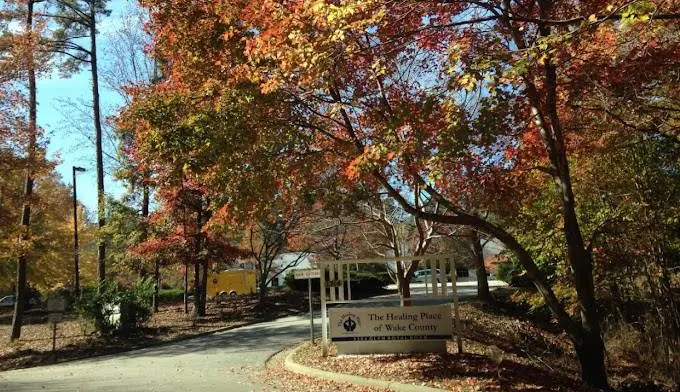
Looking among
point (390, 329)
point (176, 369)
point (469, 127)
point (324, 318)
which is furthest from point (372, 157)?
point (176, 369)

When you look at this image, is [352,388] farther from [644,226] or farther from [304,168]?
[644,226]

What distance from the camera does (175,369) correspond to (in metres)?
12.5

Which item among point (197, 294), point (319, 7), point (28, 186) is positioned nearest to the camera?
point (319, 7)

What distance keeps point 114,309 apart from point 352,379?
1247 cm

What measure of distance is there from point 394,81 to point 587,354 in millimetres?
6693

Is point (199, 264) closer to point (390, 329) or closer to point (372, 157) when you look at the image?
point (390, 329)

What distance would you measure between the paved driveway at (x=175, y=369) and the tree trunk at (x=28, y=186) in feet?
19.0

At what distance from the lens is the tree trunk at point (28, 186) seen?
18.4m

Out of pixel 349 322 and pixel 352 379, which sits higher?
pixel 349 322

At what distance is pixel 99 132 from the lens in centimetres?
2600

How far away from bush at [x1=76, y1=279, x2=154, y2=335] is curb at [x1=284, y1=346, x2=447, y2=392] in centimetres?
932

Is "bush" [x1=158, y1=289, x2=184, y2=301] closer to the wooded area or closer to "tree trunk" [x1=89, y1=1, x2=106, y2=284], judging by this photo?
"tree trunk" [x1=89, y1=1, x2=106, y2=284]

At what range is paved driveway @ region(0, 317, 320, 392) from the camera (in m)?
10.4

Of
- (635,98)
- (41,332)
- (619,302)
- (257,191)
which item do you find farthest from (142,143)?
(41,332)
